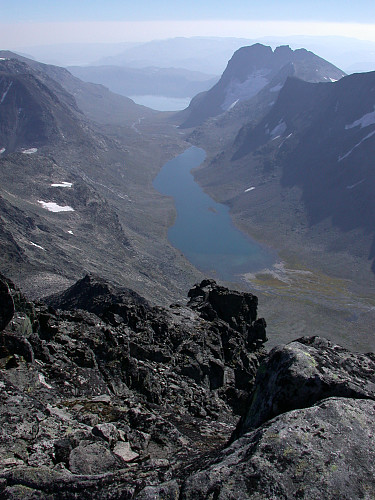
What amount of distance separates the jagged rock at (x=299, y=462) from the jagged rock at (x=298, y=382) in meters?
1.27

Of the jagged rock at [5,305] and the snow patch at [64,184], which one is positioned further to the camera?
the snow patch at [64,184]

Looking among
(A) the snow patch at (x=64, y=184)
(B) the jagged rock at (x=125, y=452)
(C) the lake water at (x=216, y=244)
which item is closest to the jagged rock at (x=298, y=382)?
(B) the jagged rock at (x=125, y=452)

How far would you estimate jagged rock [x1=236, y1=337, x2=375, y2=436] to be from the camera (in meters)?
13.0

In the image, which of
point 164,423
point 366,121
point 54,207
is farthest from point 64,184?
point 164,423

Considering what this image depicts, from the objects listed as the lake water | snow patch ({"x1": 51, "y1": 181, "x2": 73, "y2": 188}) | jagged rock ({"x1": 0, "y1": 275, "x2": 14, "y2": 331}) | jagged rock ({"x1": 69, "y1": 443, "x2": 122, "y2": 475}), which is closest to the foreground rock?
jagged rock ({"x1": 69, "y1": 443, "x2": 122, "y2": 475})

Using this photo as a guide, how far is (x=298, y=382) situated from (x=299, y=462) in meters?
3.11

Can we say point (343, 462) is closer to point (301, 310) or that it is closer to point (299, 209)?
point (301, 310)

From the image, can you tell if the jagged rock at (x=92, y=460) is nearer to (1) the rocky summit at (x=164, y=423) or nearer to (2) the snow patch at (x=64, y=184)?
(1) the rocky summit at (x=164, y=423)

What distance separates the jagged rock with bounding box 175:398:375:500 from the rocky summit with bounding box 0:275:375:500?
Result: 0.08ft

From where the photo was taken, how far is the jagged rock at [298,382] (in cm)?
1302

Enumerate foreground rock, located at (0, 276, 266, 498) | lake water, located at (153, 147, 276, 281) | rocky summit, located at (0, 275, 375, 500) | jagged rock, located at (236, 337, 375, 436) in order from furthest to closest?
1. lake water, located at (153, 147, 276, 281)
2. jagged rock, located at (236, 337, 375, 436)
3. foreground rock, located at (0, 276, 266, 498)
4. rocky summit, located at (0, 275, 375, 500)

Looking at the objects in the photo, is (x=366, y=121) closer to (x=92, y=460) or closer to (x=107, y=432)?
(x=107, y=432)

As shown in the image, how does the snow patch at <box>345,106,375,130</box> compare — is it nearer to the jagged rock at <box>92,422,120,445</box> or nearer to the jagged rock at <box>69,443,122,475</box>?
the jagged rock at <box>92,422,120,445</box>

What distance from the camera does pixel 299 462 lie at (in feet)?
33.8
